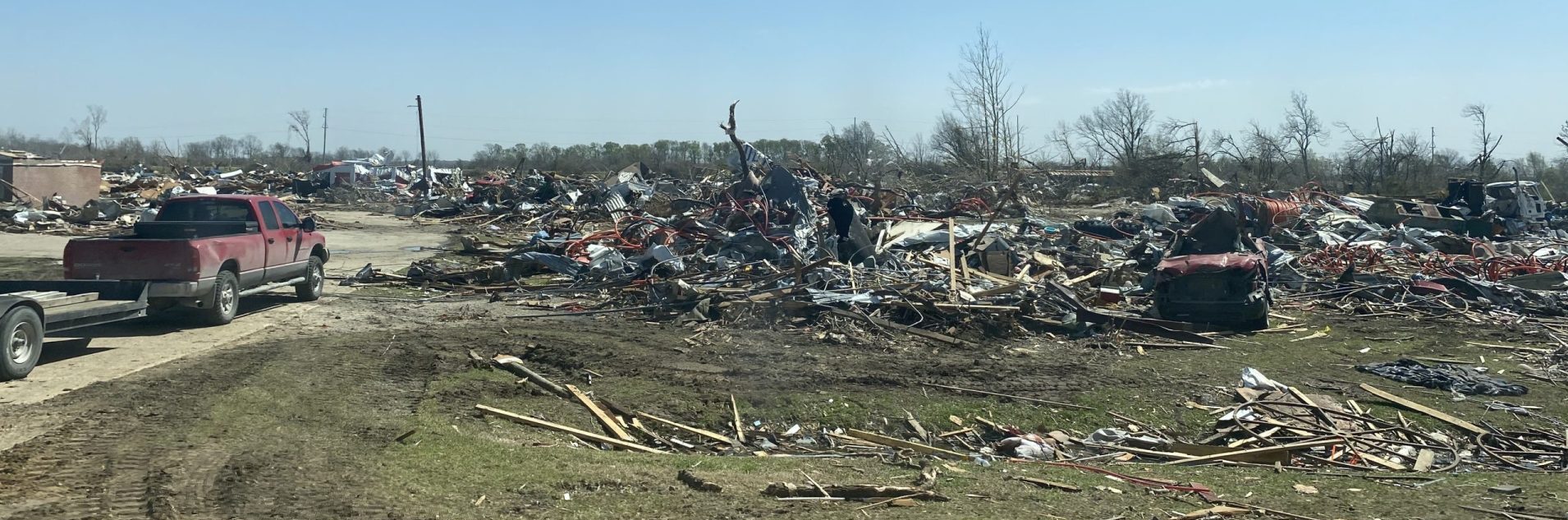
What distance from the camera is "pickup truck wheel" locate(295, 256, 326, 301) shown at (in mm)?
14062

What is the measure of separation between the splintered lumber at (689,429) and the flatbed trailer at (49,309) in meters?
5.10

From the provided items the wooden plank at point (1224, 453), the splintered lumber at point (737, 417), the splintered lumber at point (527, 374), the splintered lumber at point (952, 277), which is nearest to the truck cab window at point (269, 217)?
the splintered lumber at point (527, 374)

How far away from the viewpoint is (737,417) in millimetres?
8484

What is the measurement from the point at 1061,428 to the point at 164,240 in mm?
9340

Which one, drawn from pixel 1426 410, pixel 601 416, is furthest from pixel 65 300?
pixel 1426 410

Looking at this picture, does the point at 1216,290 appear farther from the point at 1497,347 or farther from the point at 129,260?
the point at 129,260

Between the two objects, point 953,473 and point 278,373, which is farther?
point 278,373

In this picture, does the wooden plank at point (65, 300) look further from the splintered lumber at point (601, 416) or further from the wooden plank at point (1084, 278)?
the wooden plank at point (1084, 278)

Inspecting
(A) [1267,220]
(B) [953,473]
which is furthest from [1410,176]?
(B) [953,473]

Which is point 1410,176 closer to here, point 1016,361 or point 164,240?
point 1016,361

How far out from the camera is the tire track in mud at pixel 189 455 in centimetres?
520

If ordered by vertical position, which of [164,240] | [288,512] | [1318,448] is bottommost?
[1318,448]

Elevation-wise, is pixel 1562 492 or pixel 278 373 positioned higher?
pixel 278 373

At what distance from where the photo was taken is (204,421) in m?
6.96
